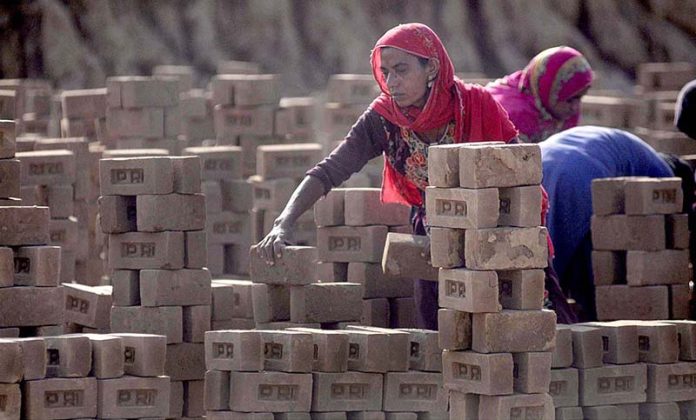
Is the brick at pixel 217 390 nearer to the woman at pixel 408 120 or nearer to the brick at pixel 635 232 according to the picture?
the woman at pixel 408 120

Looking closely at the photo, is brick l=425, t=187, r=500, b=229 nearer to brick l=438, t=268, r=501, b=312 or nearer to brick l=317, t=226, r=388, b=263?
brick l=438, t=268, r=501, b=312

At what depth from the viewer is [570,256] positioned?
351 inches

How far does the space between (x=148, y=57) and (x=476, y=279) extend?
663 inches

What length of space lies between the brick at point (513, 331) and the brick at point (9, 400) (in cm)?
194

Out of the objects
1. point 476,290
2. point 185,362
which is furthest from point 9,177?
point 476,290

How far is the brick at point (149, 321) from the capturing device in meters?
7.74

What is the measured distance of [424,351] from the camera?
7.12 metres

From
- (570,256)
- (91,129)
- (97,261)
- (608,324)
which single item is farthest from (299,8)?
(608,324)

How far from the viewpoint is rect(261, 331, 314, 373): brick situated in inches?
271

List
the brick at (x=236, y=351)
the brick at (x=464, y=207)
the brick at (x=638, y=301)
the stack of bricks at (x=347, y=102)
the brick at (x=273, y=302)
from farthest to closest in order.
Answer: the stack of bricks at (x=347, y=102) < the brick at (x=638, y=301) < the brick at (x=273, y=302) < the brick at (x=236, y=351) < the brick at (x=464, y=207)

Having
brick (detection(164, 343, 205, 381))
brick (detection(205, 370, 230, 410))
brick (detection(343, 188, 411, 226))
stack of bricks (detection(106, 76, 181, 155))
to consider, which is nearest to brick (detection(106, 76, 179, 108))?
stack of bricks (detection(106, 76, 181, 155))

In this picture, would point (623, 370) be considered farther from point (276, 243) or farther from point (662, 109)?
point (662, 109)

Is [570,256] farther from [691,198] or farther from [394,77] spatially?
[394,77]

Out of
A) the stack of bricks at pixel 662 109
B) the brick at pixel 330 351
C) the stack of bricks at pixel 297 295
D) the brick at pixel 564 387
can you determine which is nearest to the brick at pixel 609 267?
the brick at pixel 564 387
